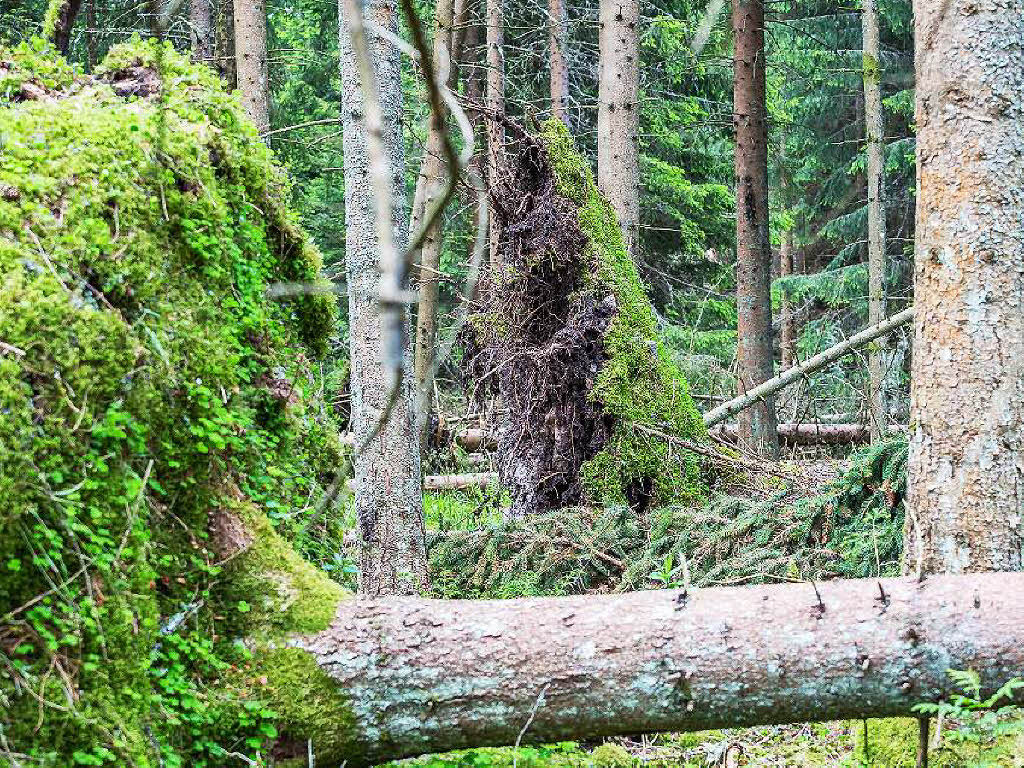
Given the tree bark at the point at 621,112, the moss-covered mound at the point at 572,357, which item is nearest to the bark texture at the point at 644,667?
the moss-covered mound at the point at 572,357

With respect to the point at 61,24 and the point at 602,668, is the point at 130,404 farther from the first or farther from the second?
the point at 61,24

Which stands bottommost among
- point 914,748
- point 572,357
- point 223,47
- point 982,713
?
point 914,748

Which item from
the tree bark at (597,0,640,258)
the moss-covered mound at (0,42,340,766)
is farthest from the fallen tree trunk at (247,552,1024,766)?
the tree bark at (597,0,640,258)

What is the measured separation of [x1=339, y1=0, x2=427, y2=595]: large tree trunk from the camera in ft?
21.4

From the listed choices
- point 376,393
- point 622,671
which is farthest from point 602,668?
point 376,393

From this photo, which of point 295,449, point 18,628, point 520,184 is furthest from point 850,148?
point 18,628

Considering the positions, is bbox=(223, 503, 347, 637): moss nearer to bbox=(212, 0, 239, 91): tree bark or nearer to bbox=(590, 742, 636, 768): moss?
bbox=(590, 742, 636, 768): moss

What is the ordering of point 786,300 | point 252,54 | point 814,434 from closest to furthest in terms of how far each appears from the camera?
point 252,54
point 814,434
point 786,300

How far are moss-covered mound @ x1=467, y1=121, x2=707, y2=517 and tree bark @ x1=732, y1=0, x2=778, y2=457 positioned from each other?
3.63m

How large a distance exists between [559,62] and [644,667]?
12.6m

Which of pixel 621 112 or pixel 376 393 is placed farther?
pixel 621 112

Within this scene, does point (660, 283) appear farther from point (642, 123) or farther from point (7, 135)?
point (7, 135)

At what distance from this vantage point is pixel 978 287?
4.40 m

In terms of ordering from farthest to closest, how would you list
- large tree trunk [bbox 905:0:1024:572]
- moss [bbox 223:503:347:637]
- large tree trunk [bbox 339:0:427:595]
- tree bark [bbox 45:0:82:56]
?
large tree trunk [bbox 339:0:427:595] < tree bark [bbox 45:0:82:56] < large tree trunk [bbox 905:0:1024:572] < moss [bbox 223:503:347:637]
